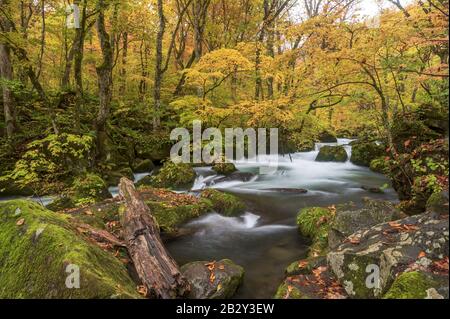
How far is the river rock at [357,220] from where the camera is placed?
5266 mm

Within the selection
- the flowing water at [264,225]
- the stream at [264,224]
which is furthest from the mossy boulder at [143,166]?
the flowing water at [264,225]

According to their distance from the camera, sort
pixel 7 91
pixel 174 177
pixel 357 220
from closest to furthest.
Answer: pixel 357 220 → pixel 7 91 → pixel 174 177

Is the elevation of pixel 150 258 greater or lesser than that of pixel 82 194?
lesser

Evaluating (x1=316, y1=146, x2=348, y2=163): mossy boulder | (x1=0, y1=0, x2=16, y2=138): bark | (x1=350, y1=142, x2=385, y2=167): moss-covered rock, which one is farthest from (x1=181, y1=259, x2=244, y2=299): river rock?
(x1=316, y1=146, x2=348, y2=163): mossy boulder

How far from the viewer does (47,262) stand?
3.46 metres

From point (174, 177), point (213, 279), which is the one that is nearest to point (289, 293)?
→ point (213, 279)

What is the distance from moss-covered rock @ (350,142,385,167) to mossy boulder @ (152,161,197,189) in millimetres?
8460

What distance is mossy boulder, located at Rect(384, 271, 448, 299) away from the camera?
2.96 metres

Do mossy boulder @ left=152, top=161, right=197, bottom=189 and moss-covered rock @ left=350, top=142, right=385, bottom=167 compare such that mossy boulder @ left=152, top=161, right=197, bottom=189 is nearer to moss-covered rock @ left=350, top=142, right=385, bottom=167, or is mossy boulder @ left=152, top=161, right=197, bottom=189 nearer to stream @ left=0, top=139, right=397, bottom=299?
stream @ left=0, top=139, right=397, bottom=299

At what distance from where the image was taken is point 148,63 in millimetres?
18766

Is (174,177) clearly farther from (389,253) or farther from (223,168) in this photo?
(389,253)

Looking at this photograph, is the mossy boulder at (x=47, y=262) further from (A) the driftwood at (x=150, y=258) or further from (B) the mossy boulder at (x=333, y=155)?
(B) the mossy boulder at (x=333, y=155)

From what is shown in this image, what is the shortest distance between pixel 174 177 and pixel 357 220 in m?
7.30
